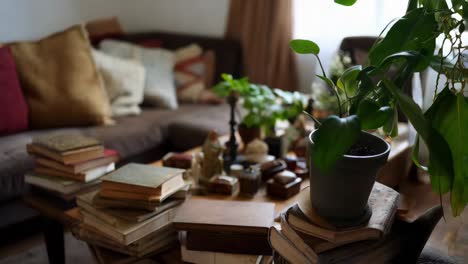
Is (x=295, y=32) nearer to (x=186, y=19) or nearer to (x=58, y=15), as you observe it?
(x=186, y=19)

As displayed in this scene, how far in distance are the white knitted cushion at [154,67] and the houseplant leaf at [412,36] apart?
7.07 feet

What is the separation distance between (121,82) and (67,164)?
125 centimetres

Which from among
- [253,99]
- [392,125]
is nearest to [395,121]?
[392,125]

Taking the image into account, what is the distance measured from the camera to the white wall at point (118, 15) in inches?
116

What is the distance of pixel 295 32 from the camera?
3094 millimetres

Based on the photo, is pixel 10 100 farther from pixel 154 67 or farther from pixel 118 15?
pixel 118 15

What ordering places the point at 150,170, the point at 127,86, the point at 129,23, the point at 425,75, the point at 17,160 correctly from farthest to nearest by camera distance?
1. the point at 129,23
2. the point at 127,86
3. the point at 17,160
4. the point at 425,75
5. the point at 150,170

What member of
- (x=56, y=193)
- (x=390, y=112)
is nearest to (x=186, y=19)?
(x=56, y=193)

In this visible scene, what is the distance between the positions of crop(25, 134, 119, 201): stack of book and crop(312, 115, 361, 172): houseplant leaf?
3.44 feet

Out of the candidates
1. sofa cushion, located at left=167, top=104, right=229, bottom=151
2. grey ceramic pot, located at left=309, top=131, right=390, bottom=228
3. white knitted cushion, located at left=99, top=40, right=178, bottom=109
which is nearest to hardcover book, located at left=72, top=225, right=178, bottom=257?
grey ceramic pot, located at left=309, top=131, right=390, bottom=228

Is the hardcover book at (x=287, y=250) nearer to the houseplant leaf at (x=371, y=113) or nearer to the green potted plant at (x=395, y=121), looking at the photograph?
the green potted plant at (x=395, y=121)

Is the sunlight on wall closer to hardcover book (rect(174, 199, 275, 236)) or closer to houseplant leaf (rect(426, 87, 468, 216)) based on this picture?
hardcover book (rect(174, 199, 275, 236))

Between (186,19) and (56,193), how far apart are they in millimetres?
2238

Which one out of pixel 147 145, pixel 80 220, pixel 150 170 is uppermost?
pixel 150 170
